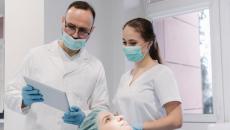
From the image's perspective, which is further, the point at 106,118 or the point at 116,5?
the point at 116,5

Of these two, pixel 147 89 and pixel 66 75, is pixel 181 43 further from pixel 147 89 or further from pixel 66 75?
pixel 66 75

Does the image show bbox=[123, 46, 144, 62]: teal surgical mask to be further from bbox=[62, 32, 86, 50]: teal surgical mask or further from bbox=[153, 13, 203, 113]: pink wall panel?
bbox=[153, 13, 203, 113]: pink wall panel

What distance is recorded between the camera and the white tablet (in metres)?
1.42

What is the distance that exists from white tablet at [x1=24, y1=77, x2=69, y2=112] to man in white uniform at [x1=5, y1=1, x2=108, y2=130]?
0.20 meters

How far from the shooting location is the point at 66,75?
180cm

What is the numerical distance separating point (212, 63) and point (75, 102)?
117cm

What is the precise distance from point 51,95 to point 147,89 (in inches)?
21.0

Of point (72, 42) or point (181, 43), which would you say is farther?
point (181, 43)

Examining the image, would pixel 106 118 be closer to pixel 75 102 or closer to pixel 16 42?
pixel 75 102

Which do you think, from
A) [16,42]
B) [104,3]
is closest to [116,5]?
[104,3]

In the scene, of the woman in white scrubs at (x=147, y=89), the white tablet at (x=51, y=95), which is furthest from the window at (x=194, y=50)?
the white tablet at (x=51, y=95)

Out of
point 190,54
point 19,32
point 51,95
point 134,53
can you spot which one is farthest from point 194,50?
point 51,95

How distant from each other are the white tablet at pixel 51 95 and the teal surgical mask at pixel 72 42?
0.33 meters

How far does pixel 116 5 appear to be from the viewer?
2.73 meters
